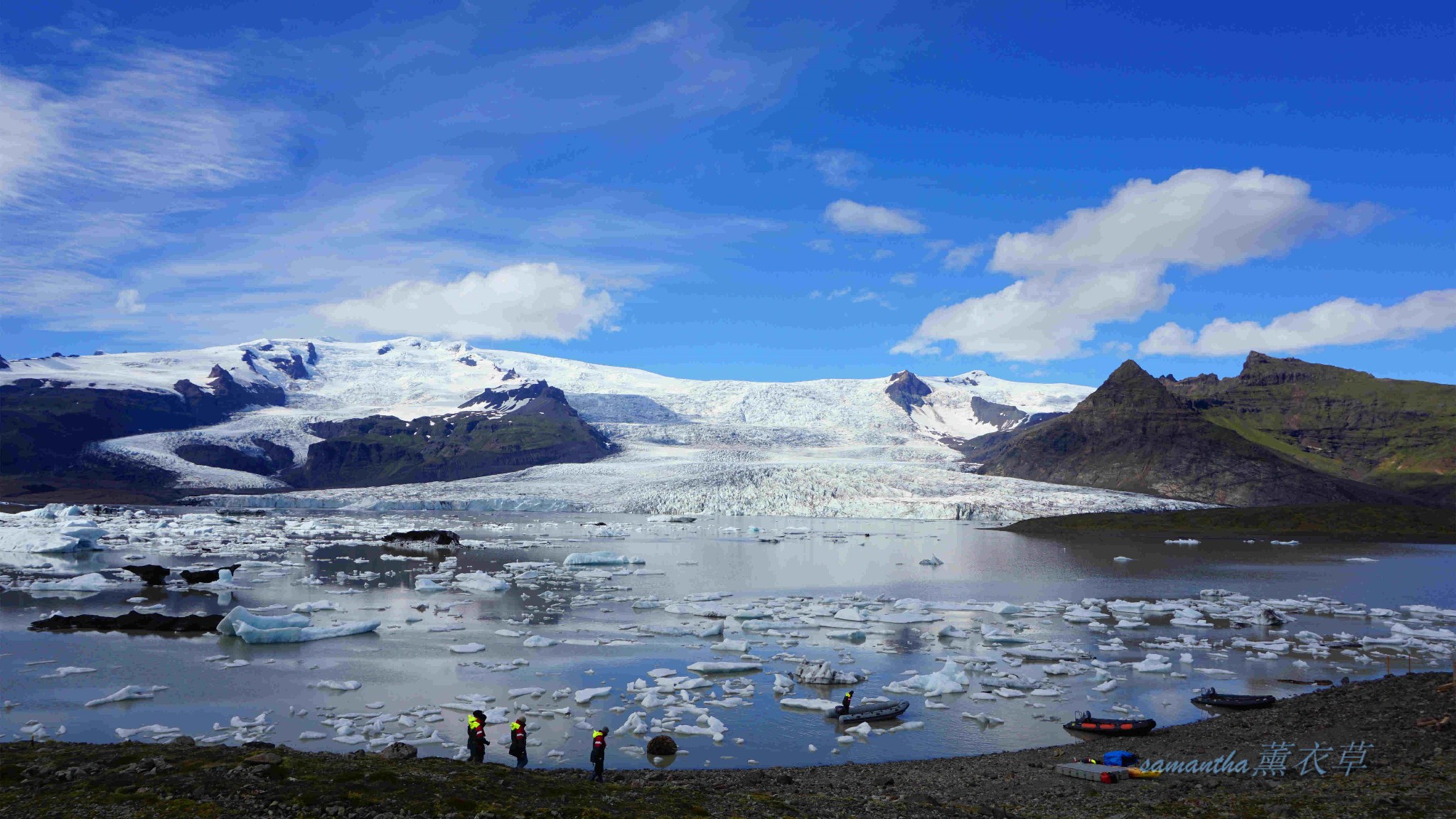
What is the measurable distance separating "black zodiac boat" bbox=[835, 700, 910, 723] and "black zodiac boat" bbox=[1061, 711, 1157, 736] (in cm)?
338

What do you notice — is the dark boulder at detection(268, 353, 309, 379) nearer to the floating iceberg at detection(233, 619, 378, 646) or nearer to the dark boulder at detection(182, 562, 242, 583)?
the dark boulder at detection(182, 562, 242, 583)

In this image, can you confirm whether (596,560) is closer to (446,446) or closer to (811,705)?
(811,705)

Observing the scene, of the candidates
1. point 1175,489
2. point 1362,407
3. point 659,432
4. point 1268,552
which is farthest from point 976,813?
point 1362,407

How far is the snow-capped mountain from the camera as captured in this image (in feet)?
303

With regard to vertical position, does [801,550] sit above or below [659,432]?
below

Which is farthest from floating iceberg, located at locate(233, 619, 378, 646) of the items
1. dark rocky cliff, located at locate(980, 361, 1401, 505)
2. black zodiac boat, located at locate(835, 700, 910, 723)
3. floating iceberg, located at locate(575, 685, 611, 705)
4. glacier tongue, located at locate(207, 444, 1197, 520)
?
dark rocky cliff, located at locate(980, 361, 1401, 505)

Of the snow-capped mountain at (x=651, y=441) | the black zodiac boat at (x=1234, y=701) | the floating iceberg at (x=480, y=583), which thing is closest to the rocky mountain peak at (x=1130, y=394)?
the snow-capped mountain at (x=651, y=441)

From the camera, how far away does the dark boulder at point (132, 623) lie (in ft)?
86.9

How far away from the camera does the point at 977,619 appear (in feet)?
104

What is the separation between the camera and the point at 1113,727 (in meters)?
17.6

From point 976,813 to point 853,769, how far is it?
3527 millimetres

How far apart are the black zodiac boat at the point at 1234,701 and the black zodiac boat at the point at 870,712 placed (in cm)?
697

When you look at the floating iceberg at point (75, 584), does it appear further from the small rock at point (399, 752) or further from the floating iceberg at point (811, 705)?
the floating iceberg at point (811, 705)

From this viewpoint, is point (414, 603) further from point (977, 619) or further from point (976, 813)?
point (976, 813)
